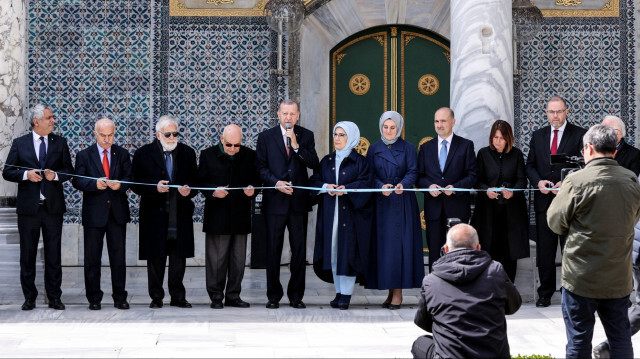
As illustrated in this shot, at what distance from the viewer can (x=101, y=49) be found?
10.6 meters

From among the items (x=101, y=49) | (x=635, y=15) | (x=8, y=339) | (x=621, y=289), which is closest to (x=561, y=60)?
(x=635, y=15)

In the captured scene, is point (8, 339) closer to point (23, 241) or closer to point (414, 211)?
point (23, 241)

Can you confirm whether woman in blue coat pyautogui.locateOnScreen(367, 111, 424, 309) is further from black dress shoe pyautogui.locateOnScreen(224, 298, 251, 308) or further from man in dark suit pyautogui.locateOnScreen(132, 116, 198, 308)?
man in dark suit pyautogui.locateOnScreen(132, 116, 198, 308)

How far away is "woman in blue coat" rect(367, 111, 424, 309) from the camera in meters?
7.52

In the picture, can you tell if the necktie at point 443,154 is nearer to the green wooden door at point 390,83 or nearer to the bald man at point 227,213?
the bald man at point 227,213

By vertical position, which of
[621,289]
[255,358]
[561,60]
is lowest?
[255,358]

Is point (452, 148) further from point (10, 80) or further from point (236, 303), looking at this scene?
point (10, 80)

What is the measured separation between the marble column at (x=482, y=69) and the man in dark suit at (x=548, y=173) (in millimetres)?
584

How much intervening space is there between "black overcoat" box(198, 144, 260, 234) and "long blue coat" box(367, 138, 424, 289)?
3.68 feet

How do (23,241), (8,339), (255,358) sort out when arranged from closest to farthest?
1. (255,358)
2. (8,339)
3. (23,241)

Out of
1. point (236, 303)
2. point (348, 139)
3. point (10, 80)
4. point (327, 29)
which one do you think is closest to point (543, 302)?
point (348, 139)

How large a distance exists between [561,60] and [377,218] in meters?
4.24

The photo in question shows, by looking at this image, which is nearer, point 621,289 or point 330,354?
point 621,289

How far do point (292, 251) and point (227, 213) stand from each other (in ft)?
2.13
